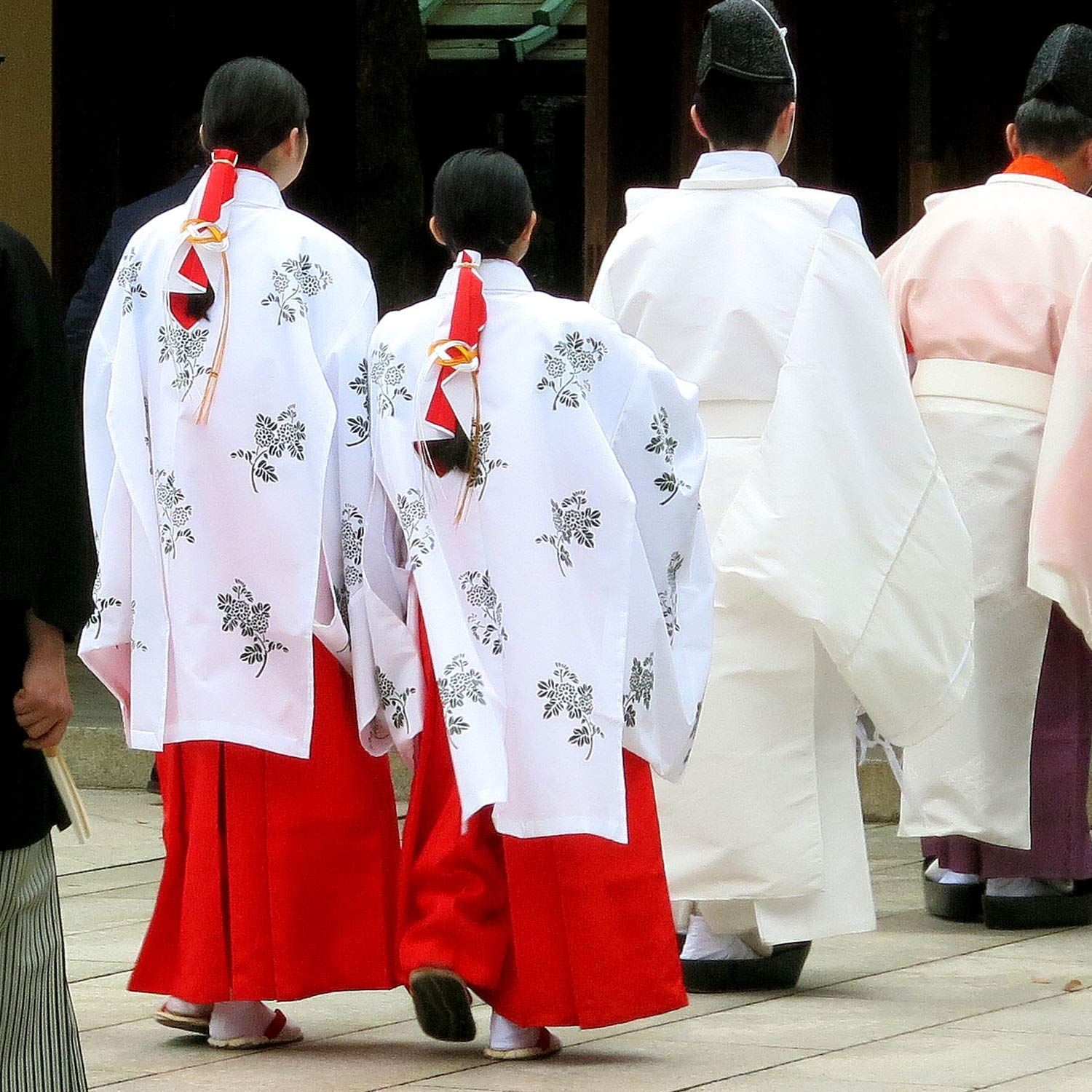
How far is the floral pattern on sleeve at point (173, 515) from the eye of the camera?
4129 millimetres

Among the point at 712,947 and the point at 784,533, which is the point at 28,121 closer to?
the point at 784,533

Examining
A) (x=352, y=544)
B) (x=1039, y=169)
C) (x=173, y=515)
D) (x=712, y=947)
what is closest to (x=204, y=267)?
(x=173, y=515)

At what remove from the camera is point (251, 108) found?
166 inches

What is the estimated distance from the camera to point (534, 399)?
4.01 metres

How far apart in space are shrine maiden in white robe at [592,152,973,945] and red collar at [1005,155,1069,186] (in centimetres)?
90

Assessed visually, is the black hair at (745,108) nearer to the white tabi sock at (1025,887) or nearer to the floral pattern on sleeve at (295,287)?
the floral pattern on sleeve at (295,287)

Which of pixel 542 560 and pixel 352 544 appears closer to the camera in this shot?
pixel 542 560

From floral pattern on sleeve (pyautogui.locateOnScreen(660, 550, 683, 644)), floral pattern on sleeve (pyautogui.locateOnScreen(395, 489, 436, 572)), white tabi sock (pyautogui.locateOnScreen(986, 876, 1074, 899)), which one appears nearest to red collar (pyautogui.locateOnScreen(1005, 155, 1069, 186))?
white tabi sock (pyautogui.locateOnScreen(986, 876, 1074, 899))

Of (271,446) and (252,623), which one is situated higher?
(271,446)

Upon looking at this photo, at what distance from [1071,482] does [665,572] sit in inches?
51.5

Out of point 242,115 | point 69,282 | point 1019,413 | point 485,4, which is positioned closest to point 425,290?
point 485,4

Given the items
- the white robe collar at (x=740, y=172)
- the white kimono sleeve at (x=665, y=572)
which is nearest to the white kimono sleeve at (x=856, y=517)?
the white robe collar at (x=740, y=172)

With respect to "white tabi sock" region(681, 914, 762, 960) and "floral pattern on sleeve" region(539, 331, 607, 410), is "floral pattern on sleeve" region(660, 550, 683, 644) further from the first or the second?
"white tabi sock" region(681, 914, 762, 960)

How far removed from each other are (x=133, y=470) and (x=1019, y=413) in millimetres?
2080
